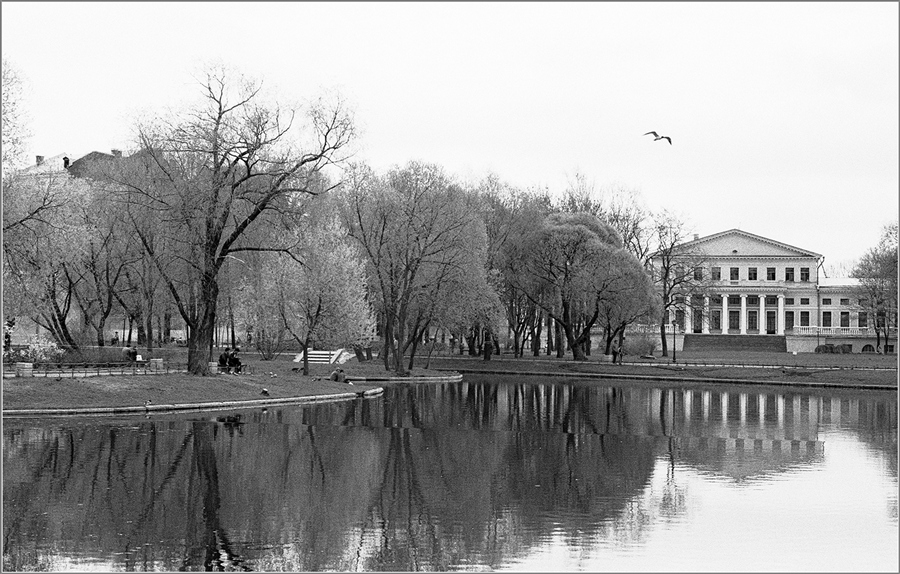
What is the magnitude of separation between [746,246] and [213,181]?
94.5m

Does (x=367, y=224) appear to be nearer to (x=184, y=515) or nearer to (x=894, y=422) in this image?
(x=894, y=422)

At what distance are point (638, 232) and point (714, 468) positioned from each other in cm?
6405

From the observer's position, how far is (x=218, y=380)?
44.1 m

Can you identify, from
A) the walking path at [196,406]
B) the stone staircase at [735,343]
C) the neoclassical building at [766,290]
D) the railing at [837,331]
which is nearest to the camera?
the walking path at [196,406]

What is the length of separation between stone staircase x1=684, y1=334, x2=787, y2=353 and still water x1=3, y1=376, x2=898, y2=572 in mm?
69866

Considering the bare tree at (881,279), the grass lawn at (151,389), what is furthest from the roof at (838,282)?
the grass lawn at (151,389)

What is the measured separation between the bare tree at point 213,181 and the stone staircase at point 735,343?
222ft

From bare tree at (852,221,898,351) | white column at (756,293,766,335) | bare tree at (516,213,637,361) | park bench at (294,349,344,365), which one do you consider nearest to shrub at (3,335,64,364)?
park bench at (294,349,344,365)

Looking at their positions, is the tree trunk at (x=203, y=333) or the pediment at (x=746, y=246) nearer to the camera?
the tree trunk at (x=203, y=333)

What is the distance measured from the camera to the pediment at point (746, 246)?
126875mm

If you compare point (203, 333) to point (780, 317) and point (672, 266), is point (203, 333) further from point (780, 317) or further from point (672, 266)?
point (780, 317)

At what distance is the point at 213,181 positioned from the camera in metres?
44.9

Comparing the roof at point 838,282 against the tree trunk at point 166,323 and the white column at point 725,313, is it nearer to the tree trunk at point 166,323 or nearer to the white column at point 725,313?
the white column at point 725,313

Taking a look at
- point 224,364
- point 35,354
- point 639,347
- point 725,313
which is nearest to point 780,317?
point 725,313
